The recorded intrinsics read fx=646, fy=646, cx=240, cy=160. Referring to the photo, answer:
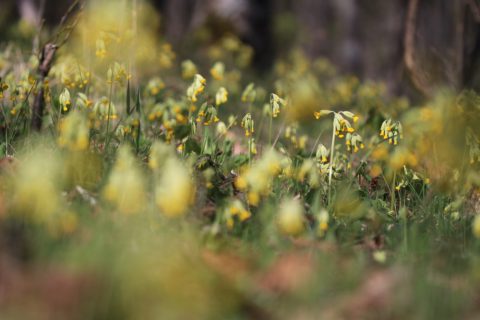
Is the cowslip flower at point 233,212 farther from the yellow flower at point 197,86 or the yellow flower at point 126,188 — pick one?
the yellow flower at point 197,86

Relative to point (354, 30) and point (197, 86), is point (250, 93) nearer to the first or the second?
point (197, 86)

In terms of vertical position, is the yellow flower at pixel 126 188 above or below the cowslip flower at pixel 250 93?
below

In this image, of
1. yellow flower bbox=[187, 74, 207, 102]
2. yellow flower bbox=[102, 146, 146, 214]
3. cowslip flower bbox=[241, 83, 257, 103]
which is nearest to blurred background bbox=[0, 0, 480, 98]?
yellow flower bbox=[187, 74, 207, 102]

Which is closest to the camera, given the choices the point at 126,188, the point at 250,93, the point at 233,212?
the point at 126,188

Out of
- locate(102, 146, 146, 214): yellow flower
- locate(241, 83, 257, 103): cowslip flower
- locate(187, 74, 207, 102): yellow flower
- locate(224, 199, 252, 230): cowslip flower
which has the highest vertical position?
locate(187, 74, 207, 102): yellow flower

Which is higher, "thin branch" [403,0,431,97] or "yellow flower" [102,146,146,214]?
"thin branch" [403,0,431,97]

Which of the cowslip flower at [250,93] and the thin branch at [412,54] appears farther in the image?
the thin branch at [412,54]

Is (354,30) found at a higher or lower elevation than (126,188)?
higher

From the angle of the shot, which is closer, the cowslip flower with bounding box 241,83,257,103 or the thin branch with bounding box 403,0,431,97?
the cowslip flower with bounding box 241,83,257,103

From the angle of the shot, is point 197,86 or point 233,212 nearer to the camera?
point 233,212

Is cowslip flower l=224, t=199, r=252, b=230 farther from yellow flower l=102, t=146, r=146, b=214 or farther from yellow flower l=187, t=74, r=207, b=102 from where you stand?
yellow flower l=187, t=74, r=207, b=102

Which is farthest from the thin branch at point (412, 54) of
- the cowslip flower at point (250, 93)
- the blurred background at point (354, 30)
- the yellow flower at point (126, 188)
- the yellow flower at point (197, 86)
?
the yellow flower at point (126, 188)

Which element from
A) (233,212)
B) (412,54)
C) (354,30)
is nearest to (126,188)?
(233,212)

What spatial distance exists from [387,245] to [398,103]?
420 cm
